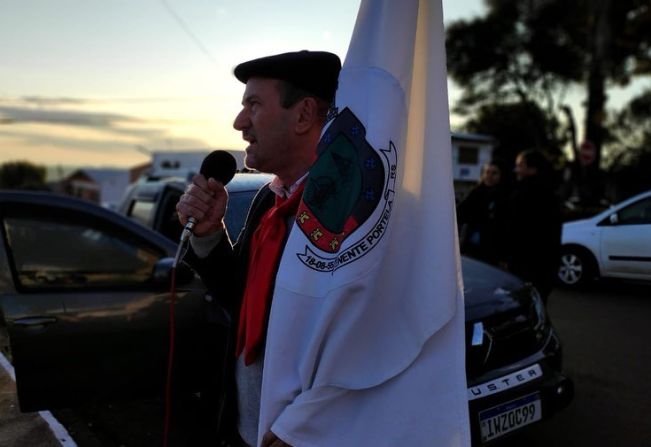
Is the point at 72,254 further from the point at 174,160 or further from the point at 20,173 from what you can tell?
the point at 20,173

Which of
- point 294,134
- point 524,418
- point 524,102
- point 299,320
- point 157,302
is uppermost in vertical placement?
point 524,102

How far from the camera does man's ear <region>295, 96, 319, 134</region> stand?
4.75 ft

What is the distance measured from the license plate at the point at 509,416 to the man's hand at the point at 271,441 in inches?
69.2

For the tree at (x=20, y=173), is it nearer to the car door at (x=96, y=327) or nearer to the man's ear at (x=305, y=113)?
the car door at (x=96, y=327)

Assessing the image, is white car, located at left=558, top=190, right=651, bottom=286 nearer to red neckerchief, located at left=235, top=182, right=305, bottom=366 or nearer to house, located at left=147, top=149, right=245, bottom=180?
red neckerchief, located at left=235, top=182, right=305, bottom=366

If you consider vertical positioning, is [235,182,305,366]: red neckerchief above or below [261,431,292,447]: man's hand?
above

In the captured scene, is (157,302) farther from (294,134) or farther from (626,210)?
(626,210)

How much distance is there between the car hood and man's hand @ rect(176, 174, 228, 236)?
6.28 ft

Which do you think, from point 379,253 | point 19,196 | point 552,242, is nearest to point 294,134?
point 379,253

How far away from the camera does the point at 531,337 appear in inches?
129

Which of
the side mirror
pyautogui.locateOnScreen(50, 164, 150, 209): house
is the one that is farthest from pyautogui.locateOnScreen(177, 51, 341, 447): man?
pyautogui.locateOnScreen(50, 164, 150, 209): house

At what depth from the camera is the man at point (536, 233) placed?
15.7 ft

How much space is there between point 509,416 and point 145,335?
205 centimetres

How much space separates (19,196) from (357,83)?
2.76 m
